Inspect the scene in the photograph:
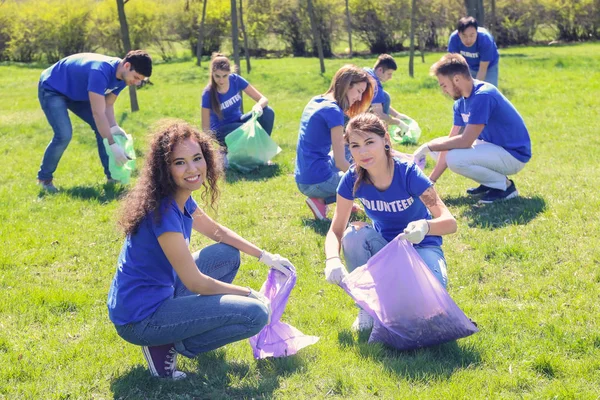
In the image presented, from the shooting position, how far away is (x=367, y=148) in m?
3.41

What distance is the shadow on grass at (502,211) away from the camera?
5164 millimetres

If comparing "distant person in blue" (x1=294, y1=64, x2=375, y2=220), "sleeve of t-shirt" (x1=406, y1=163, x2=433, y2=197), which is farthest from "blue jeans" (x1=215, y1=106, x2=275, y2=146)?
"sleeve of t-shirt" (x1=406, y1=163, x2=433, y2=197)

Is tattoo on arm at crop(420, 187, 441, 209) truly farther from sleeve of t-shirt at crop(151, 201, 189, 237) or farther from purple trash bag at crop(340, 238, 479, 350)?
sleeve of t-shirt at crop(151, 201, 189, 237)

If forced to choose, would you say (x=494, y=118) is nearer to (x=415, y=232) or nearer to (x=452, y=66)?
(x=452, y=66)

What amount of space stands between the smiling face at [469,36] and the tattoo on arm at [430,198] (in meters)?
5.26

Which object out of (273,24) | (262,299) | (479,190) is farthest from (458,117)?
(273,24)

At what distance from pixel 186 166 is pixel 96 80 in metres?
3.61

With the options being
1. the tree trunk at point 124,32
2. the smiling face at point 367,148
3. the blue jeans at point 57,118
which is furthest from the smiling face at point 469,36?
the tree trunk at point 124,32

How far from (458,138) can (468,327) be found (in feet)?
8.99

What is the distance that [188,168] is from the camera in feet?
10.00

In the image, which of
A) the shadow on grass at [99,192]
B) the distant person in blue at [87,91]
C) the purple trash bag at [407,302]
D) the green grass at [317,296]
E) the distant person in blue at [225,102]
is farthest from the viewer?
the distant person in blue at [225,102]

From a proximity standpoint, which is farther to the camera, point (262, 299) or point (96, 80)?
point (96, 80)

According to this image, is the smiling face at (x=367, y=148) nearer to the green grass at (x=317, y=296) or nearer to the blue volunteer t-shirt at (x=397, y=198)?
the blue volunteer t-shirt at (x=397, y=198)

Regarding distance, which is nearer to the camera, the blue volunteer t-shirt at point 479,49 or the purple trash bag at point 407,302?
the purple trash bag at point 407,302
